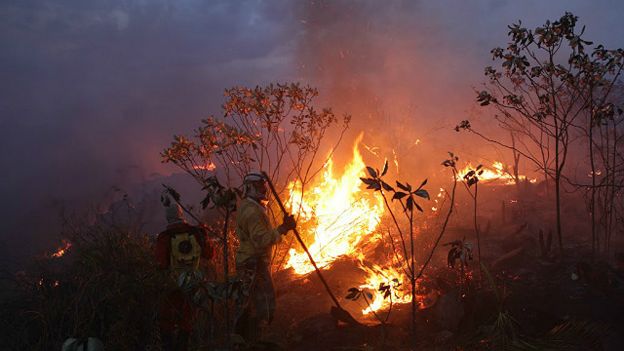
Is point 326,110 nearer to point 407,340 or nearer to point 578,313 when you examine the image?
point 407,340

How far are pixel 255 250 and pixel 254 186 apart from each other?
92cm

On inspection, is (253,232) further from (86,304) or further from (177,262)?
(86,304)

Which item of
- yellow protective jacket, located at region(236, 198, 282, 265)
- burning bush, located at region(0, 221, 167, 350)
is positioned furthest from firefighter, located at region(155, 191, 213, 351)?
yellow protective jacket, located at region(236, 198, 282, 265)

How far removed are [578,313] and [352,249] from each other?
19.5ft

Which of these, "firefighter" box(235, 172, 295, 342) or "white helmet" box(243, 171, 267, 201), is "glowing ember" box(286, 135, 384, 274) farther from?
"white helmet" box(243, 171, 267, 201)

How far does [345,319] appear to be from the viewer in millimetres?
Result: 5777

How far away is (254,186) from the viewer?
555cm

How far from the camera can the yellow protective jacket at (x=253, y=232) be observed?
541cm

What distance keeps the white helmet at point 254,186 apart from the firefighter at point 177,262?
84cm

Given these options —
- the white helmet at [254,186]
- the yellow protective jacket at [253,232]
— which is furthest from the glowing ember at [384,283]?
the white helmet at [254,186]

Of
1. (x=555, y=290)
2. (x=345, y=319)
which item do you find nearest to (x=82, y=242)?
(x=345, y=319)

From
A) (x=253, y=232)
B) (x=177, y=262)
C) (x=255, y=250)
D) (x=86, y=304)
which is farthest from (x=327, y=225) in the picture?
(x=86, y=304)

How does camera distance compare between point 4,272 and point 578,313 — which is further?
point 4,272

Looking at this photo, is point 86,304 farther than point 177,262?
No
